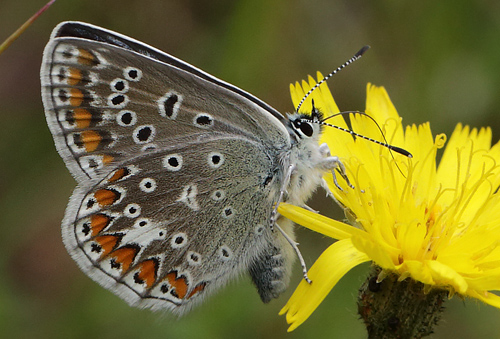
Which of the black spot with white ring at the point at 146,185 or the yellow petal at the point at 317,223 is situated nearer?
the yellow petal at the point at 317,223

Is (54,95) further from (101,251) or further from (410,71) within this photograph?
(410,71)

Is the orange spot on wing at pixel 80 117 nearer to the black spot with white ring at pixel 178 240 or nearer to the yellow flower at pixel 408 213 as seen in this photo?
the black spot with white ring at pixel 178 240

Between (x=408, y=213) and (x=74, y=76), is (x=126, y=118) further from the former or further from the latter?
(x=408, y=213)

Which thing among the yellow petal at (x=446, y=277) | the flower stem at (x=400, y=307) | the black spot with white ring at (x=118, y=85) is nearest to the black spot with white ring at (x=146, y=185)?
the black spot with white ring at (x=118, y=85)

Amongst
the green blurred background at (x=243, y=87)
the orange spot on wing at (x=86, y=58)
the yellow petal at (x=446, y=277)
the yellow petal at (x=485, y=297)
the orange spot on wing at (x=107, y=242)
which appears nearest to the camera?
the yellow petal at (x=446, y=277)

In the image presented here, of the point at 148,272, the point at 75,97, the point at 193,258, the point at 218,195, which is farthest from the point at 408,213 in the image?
the point at 75,97

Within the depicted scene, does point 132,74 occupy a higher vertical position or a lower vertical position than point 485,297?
higher

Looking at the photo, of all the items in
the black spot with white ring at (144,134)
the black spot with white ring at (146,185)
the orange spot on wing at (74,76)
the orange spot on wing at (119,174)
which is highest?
the orange spot on wing at (74,76)
